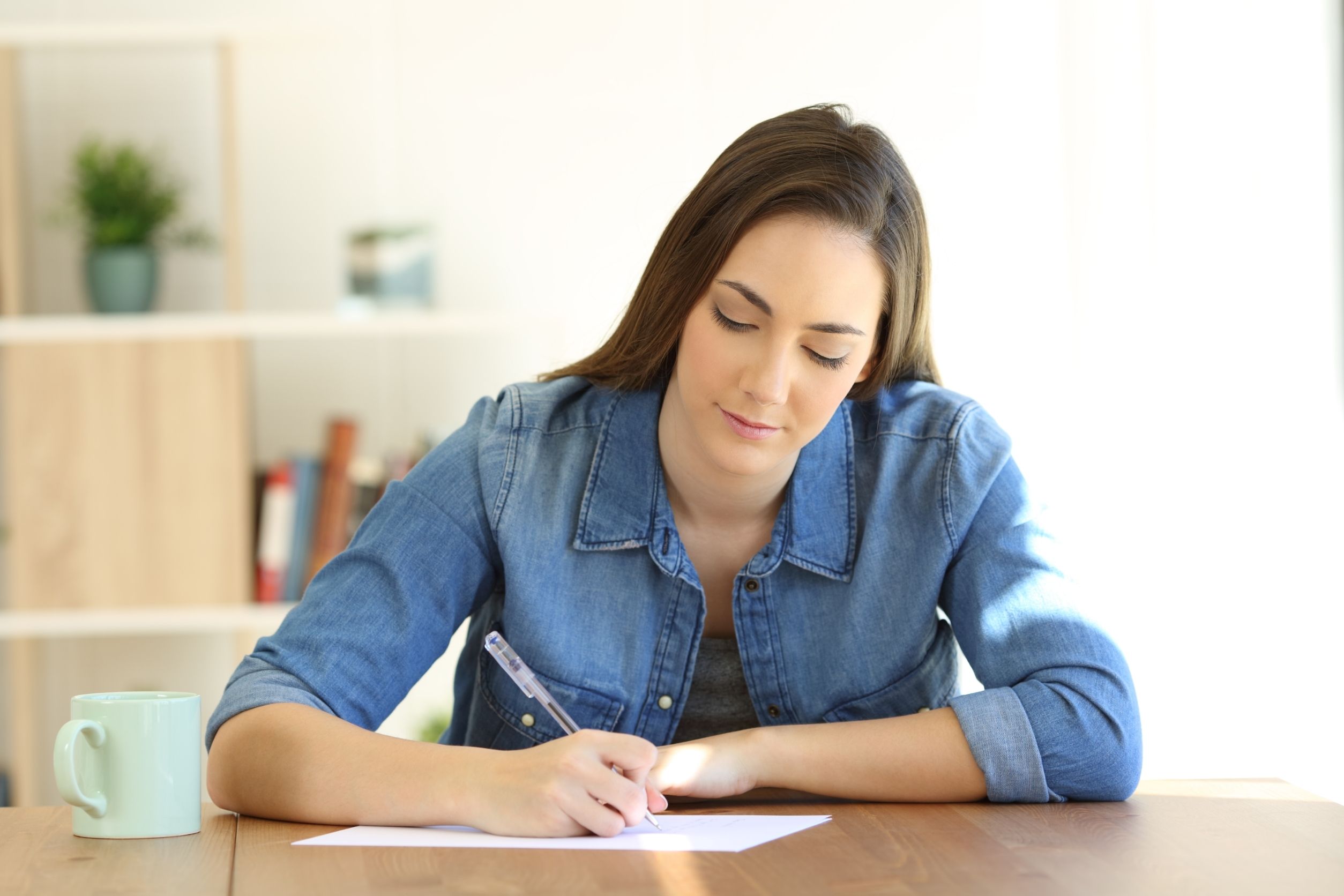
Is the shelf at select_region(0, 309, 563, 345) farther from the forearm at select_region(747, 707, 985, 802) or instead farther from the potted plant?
the forearm at select_region(747, 707, 985, 802)

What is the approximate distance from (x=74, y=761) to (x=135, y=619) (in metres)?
1.75

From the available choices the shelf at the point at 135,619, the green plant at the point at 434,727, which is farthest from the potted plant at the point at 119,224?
the green plant at the point at 434,727

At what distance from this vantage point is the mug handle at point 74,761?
0.98 meters

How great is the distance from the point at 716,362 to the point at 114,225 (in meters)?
1.81

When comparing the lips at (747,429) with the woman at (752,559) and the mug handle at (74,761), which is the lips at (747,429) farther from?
the mug handle at (74,761)

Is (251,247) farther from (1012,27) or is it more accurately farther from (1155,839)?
(1155,839)

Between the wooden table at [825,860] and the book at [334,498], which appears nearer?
the wooden table at [825,860]

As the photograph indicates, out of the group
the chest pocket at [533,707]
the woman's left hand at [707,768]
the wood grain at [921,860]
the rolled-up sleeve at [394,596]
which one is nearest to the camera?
the wood grain at [921,860]

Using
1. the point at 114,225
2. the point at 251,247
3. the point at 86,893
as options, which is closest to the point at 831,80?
the point at 251,247

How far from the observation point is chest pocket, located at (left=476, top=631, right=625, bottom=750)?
1395 millimetres

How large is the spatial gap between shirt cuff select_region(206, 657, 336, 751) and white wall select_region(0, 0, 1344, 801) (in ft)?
5.77

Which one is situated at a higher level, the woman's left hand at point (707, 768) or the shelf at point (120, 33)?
the shelf at point (120, 33)

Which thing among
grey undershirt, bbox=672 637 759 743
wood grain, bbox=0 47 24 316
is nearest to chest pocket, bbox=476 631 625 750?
grey undershirt, bbox=672 637 759 743

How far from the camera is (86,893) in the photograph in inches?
34.5
